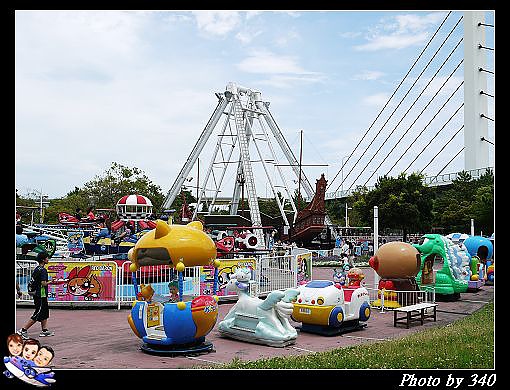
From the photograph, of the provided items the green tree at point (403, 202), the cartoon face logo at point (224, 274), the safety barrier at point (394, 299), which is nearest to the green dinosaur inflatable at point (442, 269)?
the safety barrier at point (394, 299)

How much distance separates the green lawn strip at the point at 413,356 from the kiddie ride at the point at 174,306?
3.76 feet

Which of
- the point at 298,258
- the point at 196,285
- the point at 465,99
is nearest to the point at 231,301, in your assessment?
the point at 196,285

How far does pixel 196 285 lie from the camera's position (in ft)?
50.6

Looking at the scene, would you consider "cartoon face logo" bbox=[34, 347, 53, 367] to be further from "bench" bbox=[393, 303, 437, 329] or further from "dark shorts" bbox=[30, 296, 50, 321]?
"bench" bbox=[393, 303, 437, 329]

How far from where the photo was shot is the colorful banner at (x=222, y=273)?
51.1 feet

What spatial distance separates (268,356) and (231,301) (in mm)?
6263

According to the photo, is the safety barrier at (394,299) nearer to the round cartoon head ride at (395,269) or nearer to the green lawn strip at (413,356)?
the round cartoon head ride at (395,269)

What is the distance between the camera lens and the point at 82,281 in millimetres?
14625

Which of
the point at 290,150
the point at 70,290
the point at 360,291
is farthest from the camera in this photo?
the point at 290,150

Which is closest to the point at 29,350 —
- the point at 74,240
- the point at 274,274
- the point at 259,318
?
the point at 259,318
